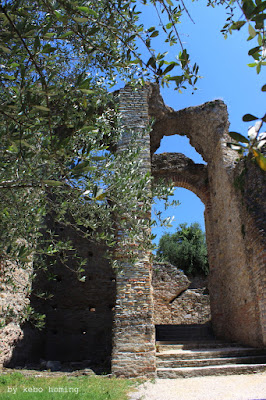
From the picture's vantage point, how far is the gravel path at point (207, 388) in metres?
3.84

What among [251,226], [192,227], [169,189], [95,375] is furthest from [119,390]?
[192,227]

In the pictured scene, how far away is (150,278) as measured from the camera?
589 cm

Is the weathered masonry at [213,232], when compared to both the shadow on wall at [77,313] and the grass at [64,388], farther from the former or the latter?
the shadow on wall at [77,313]

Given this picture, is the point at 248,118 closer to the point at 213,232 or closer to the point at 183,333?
the point at 213,232

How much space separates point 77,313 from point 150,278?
12.6 feet

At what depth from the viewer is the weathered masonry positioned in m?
5.41

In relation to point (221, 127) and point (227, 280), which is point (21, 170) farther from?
point (221, 127)

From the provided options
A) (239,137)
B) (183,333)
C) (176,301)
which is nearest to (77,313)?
(183,333)

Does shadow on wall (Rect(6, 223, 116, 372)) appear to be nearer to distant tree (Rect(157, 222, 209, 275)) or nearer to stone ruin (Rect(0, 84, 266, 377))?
stone ruin (Rect(0, 84, 266, 377))

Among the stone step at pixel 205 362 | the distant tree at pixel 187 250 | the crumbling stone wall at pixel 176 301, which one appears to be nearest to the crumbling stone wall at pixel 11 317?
the stone step at pixel 205 362

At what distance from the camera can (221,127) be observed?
30.8 feet

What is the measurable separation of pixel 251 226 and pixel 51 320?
19.5ft

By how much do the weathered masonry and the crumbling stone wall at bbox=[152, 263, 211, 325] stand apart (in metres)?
3.37

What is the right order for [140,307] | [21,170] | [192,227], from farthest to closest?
1. [192,227]
2. [140,307]
3. [21,170]
